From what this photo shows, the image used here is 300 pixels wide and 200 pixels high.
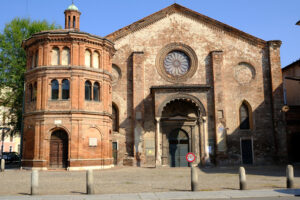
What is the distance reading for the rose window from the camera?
29.7 metres

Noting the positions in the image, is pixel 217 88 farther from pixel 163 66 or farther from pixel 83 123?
pixel 83 123

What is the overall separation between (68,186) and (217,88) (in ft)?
58.8

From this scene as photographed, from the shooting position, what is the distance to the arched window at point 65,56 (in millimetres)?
24680

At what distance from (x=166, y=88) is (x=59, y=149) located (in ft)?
33.7

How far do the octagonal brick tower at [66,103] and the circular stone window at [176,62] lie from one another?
6.05 m

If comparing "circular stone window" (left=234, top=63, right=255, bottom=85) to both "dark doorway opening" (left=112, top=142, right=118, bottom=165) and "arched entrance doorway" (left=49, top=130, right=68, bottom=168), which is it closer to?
"dark doorway opening" (left=112, top=142, right=118, bottom=165)

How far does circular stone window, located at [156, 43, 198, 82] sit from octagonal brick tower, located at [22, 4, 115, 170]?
6052mm

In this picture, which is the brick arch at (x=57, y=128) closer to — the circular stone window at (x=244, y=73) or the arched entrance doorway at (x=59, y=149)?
the arched entrance doorway at (x=59, y=149)

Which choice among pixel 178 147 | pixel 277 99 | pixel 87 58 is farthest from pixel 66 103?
pixel 277 99

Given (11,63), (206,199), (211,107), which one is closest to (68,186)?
(206,199)

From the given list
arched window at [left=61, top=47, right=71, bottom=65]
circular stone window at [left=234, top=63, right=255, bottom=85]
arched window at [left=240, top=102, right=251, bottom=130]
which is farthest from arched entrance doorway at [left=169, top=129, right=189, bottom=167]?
arched window at [left=61, top=47, right=71, bottom=65]

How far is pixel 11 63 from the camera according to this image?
32000 millimetres

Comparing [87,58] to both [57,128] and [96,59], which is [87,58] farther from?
[57,128]

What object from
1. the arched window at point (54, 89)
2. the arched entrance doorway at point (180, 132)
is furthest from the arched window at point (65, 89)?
the arched entrance doorway at point (180, 132)
